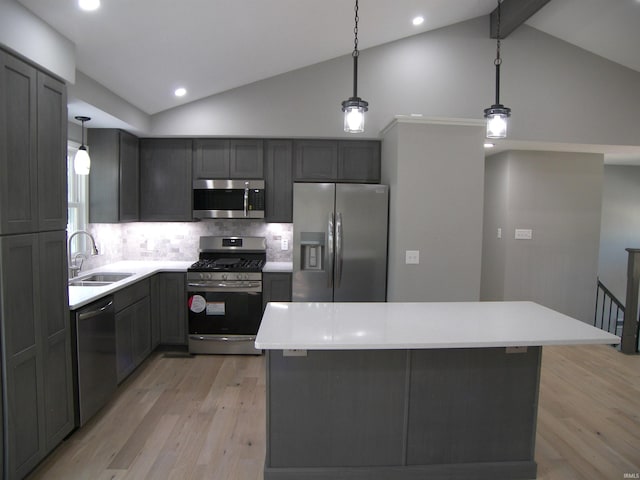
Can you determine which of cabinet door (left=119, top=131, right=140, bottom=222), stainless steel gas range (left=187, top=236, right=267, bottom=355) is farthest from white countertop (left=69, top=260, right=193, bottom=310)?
cabinet door (left=119, top=131, right=140, bottom=222)

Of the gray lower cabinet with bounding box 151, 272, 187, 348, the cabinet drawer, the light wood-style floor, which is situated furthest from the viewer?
the gray lower cabinet with bounding box 151, 272, 187, 348

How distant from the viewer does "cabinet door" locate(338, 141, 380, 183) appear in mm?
4020

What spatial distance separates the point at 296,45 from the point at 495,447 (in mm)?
3365

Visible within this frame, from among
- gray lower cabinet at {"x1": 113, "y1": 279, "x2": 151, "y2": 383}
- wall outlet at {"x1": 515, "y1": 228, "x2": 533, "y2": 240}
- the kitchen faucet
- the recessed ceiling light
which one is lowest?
gray lower cabinet at {"x1": 113, "y1": 279, "x2": 151, "y2": 383}

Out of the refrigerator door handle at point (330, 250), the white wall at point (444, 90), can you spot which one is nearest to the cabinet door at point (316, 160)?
the white wall at point (444, 90)

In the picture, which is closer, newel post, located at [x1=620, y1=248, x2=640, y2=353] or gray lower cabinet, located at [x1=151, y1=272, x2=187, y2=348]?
gray lower cabinet, located at [x1=151, y1=272, x2=187, y2=348]

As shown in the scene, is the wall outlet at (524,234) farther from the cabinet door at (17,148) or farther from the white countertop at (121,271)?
the cabinet door at (17,148)

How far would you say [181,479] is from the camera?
2066mm

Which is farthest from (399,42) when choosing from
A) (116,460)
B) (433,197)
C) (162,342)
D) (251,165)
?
(116,460)

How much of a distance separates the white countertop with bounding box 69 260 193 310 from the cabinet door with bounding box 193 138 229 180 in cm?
101

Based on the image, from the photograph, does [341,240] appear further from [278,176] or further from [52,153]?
[52,153]

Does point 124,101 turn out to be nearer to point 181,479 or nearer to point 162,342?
point 162,342

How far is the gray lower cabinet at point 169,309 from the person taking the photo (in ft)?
12.5

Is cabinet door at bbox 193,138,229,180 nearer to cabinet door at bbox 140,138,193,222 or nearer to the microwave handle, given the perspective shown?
cabinet door at bbox 140,138,193,222
